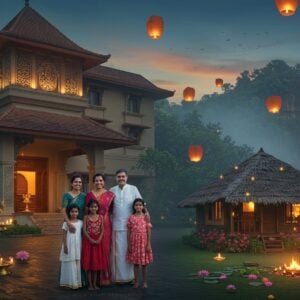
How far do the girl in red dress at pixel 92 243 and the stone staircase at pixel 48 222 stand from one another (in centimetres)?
1509

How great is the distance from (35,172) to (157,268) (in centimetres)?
1646

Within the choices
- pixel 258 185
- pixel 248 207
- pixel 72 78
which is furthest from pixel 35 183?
pixel 258 185

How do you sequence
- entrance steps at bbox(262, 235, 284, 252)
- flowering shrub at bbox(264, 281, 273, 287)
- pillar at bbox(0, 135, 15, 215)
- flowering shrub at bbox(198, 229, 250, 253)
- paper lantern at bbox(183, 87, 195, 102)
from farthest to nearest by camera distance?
paper lantern at bbox(183, 87, 195, 102) < pillar at bbox(0, 135, 15, 215) < entrance steps at bbox(262, 235, 284, 252) < flowering shrub at bbox(198, 229, 250, 253) < flowering shrub at bbox(264, 281, 273, 287)

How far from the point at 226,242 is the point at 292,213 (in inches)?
143

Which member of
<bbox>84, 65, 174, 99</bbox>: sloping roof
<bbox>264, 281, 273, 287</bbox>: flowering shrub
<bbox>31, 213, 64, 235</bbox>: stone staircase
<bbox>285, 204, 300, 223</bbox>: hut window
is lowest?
<bbox>264, 281, 273, 287</bbox>: flowering shrub

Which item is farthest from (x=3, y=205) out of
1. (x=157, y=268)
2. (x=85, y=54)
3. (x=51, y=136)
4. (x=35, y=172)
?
(x=157, y=268)

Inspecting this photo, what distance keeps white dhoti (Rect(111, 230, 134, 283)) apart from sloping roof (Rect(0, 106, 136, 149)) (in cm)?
1343

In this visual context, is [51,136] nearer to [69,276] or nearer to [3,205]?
[3,205]

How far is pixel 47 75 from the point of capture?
2555 centimetres

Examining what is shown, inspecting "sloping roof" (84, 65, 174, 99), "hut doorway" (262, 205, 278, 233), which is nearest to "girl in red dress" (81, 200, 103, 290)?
"hut doorway" (262, 205, 278, 233)

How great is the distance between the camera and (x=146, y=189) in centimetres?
3628

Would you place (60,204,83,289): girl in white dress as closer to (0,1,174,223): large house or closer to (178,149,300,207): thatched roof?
(178,149,300,207): thatched roof

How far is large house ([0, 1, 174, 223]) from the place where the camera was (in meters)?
Result: 22.8

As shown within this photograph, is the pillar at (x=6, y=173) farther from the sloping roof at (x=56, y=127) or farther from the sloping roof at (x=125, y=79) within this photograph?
the sloping roof at (x=125, y=79)
